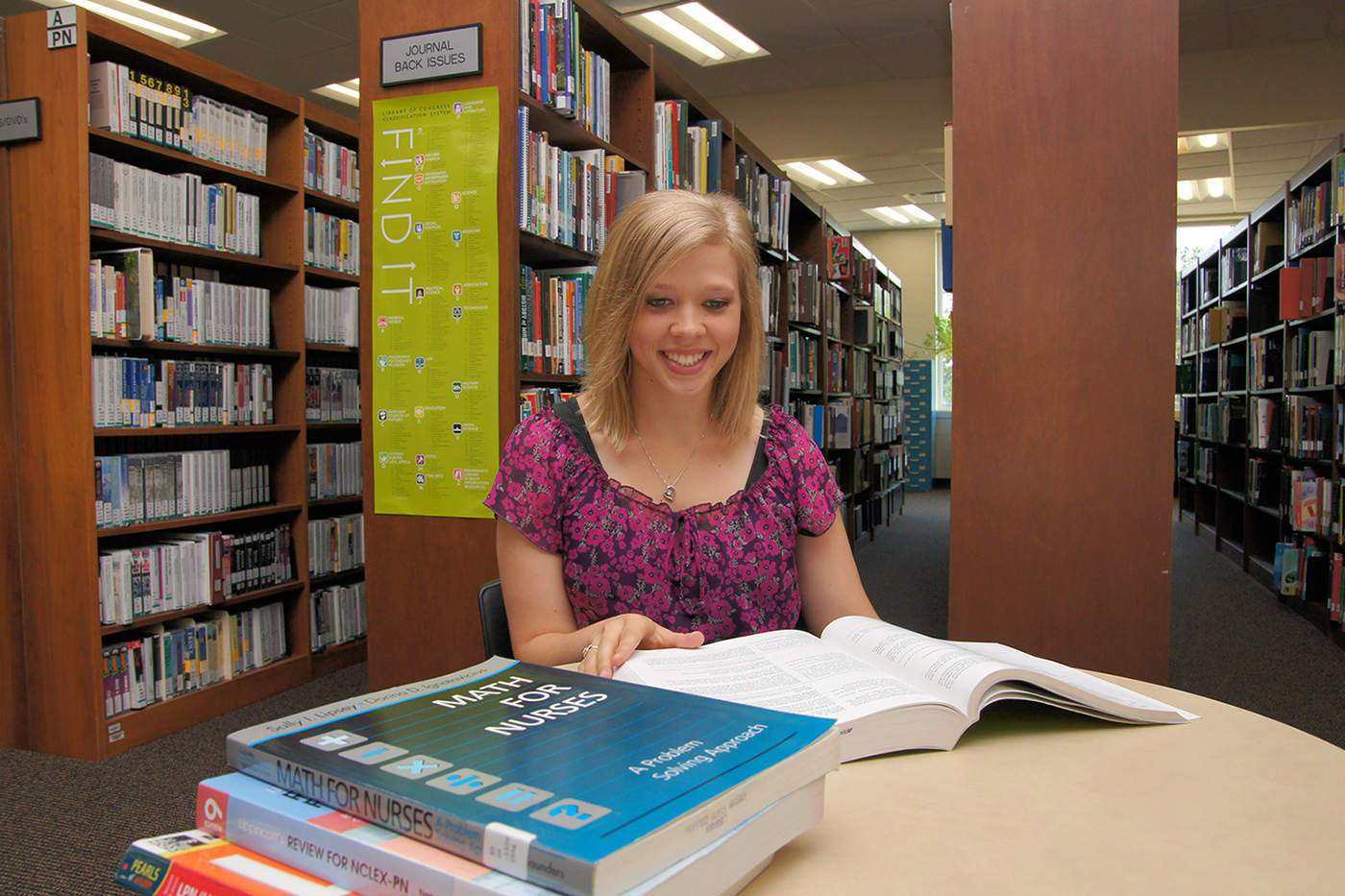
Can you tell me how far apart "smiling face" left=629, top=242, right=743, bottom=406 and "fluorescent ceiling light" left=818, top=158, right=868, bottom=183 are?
7343 millimetres

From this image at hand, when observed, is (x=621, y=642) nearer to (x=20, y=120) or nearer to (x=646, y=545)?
(x=646, y=545)

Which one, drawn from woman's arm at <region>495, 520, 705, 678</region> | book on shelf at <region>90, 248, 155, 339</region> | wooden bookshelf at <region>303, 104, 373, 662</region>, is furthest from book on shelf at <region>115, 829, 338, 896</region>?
wooden bookshelf at <region>303, 104, 373, 662</region>

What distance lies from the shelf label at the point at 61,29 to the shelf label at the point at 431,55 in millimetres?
916

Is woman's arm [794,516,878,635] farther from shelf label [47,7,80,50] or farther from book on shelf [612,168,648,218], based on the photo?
shelf label [47,7,80,50]

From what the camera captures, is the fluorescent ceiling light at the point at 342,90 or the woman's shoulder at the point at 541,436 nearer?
the woman's shoulder at the point at 541,436

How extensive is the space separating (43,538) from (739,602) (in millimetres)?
2252

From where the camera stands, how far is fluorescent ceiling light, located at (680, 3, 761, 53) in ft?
17.3

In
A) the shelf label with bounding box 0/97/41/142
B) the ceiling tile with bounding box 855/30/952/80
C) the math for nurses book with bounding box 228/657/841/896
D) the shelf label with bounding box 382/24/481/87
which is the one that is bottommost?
the math for nurses book with bounding box 228/657/841/896

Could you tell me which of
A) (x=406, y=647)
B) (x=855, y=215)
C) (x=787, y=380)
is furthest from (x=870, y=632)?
(x=855, y=215)

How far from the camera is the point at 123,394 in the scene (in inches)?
101

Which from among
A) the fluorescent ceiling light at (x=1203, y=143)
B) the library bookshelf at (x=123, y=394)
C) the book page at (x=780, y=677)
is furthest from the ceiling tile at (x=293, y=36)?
the fluorescent ceiling light at (x=1203, y=143)

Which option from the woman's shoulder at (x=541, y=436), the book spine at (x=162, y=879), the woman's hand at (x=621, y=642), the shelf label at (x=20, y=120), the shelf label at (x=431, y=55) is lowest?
the book spine at (x=162, y=879)

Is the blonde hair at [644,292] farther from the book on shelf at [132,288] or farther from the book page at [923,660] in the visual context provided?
the book on shelf at [132,288]

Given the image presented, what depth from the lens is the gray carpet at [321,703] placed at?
1.99 m
